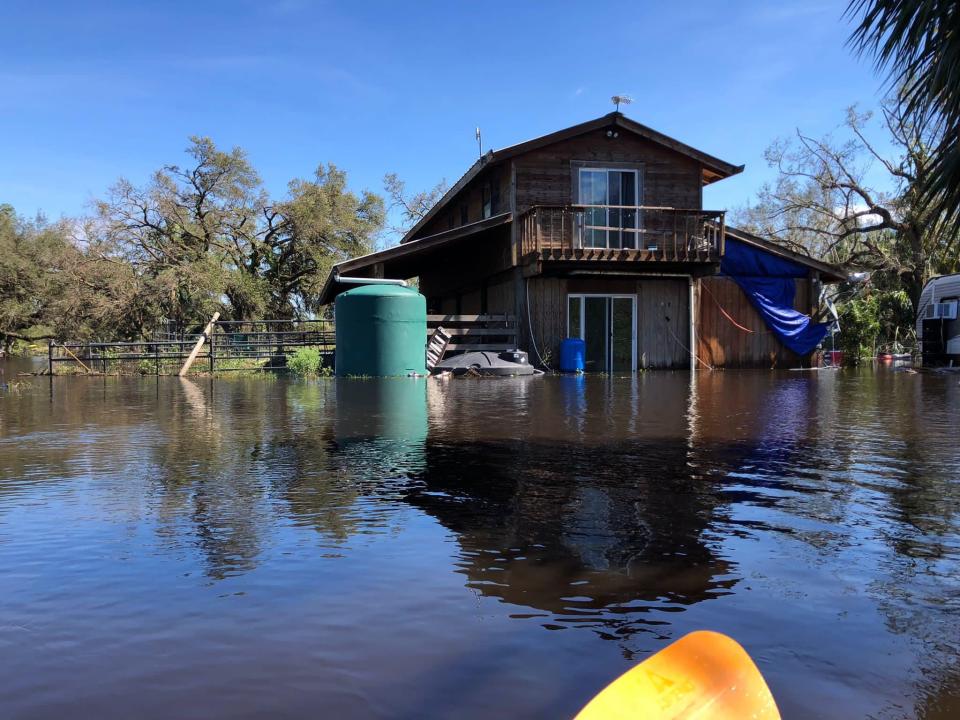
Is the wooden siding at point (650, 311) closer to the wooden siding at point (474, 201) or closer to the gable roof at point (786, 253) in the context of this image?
the gable roof at point (786, 253)

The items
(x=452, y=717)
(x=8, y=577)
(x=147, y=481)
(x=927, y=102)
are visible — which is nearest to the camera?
(x=452, y=717)

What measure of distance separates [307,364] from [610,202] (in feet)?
31.9

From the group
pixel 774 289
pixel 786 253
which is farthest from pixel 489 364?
pixel 786 253

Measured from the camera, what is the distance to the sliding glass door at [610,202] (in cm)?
2039

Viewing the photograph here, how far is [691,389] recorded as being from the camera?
46.2 ft

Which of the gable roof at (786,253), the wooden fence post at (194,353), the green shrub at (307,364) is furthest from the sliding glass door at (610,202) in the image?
the wooden fence post at (194,353)

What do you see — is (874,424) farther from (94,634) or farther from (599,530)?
(94,634)

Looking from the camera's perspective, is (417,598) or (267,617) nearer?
(267,617)

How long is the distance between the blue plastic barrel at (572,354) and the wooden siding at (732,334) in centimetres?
417

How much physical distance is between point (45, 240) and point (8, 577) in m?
52.3

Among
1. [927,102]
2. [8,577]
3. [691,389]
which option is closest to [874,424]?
[927,102]

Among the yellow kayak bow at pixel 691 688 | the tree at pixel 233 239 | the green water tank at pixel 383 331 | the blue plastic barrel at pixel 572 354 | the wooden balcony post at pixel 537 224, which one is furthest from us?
the tree at pixel 233 239

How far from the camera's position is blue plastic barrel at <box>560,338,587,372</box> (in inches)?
786

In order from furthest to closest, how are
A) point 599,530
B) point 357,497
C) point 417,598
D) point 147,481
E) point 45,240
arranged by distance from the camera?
point 45,240 → point 147,481 → point 357,497 → point 599,530 → point 417,598
